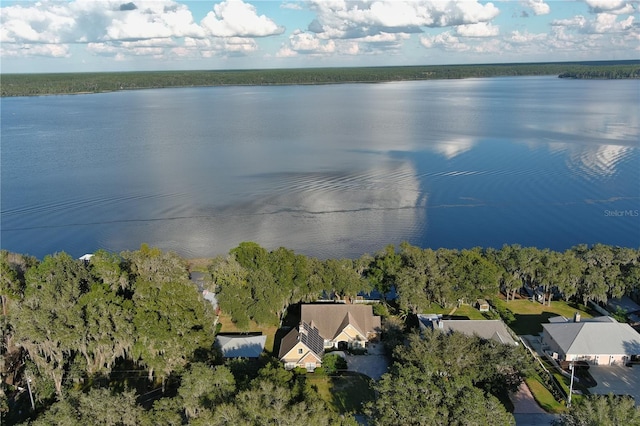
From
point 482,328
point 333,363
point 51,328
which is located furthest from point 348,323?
point 51,328

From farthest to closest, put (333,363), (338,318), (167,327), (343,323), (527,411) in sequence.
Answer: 1. (338,318)
2. (343,323)
3. (333,363)
4. (167,327)
5. (527,411)

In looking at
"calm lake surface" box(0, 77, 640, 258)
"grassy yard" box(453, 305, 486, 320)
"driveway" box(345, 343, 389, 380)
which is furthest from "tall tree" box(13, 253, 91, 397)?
"grassy yard" box(453, 305, 486, 320)

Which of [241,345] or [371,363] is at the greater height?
[241,345]

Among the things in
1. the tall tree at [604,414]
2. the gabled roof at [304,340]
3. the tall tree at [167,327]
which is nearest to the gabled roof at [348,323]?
the gabled roof at [304,340]

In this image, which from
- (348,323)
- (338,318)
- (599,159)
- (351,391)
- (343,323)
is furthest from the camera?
(599,159)

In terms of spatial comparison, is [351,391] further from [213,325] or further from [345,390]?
[213,325]

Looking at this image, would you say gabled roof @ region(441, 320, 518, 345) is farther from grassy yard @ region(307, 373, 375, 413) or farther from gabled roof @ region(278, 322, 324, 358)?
gabled roof @ region(278, 322, 324, 358)

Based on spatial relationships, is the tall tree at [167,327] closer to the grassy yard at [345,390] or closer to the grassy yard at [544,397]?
the grassy yard at [345,390]

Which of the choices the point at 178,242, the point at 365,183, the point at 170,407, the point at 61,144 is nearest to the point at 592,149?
the point at 365,183
